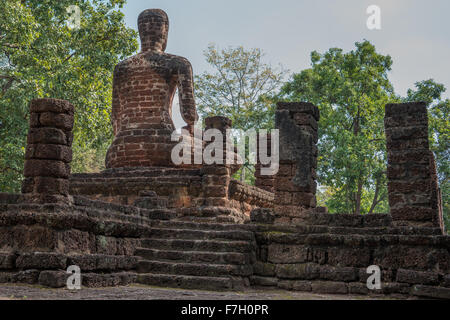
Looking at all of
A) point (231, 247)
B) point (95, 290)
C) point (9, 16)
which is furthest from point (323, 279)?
point (9, 16)

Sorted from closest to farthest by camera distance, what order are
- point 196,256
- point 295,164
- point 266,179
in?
point 196,256, point 295,164, point 266,179

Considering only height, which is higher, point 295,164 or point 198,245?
point 295,164

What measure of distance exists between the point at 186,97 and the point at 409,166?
18.8ft

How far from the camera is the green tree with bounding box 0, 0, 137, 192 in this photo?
49.6 ft

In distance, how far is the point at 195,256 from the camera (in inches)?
299

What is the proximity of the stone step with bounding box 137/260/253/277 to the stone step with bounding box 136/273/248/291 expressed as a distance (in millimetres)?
155

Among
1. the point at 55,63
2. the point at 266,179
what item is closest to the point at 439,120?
the point at 266,179

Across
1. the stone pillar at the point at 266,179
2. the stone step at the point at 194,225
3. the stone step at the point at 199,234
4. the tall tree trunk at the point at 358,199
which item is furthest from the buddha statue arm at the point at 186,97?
the tall tree trunk at the point at 358,199

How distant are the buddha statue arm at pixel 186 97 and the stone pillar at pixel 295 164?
3.66 m

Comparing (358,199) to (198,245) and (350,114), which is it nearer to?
(350,114)

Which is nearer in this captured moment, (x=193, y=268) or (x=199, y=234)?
(x=193, y=268)

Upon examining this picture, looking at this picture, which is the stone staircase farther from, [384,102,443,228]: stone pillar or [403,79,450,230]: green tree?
[403,79,450,230]: green tree

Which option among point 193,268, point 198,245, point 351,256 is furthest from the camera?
point 198,245

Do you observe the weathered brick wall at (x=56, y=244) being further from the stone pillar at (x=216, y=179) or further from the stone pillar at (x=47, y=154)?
the stone pillar at (x=216, y=179)
